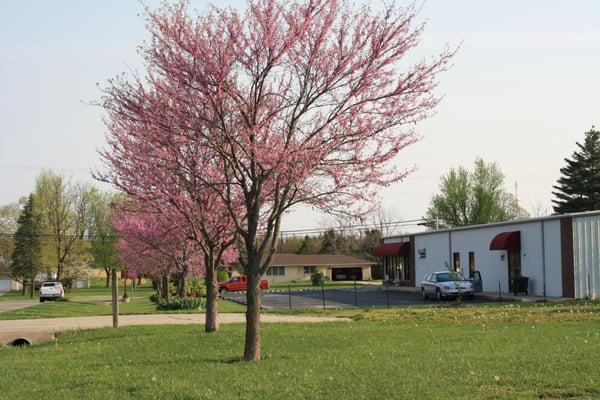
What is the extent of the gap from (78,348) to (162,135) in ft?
18.8

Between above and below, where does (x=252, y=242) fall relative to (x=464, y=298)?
above

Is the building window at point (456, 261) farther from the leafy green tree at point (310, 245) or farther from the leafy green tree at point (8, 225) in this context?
the leafy green tree at point (310, 245)

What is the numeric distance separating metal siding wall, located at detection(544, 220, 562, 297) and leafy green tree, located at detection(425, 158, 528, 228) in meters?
40.2

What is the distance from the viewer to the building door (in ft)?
118

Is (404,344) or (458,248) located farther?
(458,248)

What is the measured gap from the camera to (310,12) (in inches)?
448

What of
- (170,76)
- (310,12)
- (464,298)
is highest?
(310,12)

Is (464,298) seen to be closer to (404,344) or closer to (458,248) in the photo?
(458,248)

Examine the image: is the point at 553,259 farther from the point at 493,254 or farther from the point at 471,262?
the point at 471,262

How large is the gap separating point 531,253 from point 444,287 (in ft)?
15.0

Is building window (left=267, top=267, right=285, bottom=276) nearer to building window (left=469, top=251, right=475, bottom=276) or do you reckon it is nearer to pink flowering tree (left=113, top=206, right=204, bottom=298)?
building window (left=469, top=251, right=475, bottom=276)

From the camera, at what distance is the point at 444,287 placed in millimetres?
33625

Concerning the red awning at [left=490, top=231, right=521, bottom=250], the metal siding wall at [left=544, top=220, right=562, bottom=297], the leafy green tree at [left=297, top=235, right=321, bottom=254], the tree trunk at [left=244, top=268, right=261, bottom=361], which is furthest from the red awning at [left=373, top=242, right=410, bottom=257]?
the leafy green tree at [left=297, top=235, right=321, bottom=254]

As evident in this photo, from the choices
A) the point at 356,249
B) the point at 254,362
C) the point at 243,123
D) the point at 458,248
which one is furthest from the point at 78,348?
the point at 356,249
